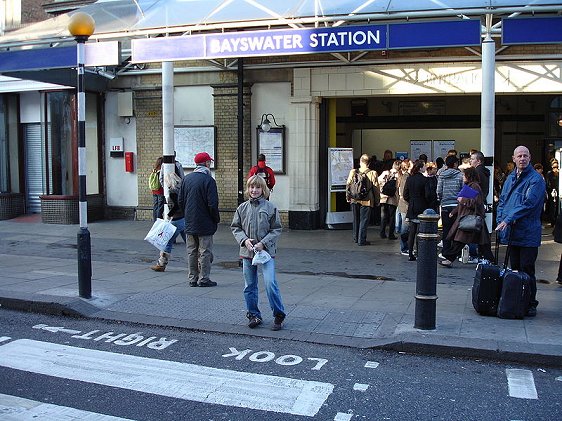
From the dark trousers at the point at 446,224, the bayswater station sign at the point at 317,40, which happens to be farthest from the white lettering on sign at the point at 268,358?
the bayswater station sign at the point at 317,40

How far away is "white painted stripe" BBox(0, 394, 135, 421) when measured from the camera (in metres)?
4.76

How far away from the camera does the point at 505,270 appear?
737 centimetres

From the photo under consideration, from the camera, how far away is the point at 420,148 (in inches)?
719

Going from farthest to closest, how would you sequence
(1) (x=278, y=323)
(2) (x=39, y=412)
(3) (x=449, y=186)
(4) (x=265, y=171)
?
(4) (x=265, y=171) → (3) (x=449, y=186) → (1) (x=278, y=323) → (2) (x=39, y=412)

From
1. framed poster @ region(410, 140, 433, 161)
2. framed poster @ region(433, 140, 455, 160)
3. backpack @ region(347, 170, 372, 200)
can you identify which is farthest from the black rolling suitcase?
framed poster @ region(410, 140, 433, 161)

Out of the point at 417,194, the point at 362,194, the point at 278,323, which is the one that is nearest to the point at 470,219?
the point at 417,194

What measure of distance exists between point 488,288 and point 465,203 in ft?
10.3

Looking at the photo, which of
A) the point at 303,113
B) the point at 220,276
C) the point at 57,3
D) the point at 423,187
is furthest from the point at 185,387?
the point at 57,3

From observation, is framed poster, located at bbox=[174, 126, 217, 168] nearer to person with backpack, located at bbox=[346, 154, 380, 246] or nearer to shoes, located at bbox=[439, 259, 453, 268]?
person with backpack, located at bbox=[346, 154, 380, 246]

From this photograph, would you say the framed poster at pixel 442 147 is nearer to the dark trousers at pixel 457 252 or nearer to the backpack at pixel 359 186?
the backpack at pixel 359 186

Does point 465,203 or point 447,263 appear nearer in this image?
point 465,203

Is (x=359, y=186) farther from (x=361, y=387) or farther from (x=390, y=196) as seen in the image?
(x=361, y=387)

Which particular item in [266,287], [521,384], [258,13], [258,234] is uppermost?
[258,13]

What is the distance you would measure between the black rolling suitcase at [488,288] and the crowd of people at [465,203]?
407 millimetres
